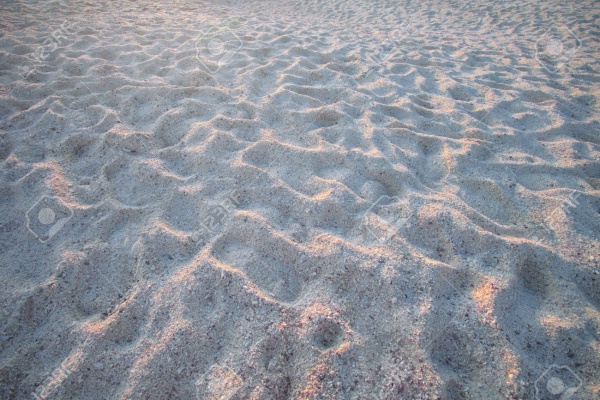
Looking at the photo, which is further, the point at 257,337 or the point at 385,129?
the point at 385,129

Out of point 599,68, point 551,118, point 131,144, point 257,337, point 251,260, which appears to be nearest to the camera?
point 257,337

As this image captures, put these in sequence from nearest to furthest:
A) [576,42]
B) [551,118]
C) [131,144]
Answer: [131,144], [551,118], [576,42]

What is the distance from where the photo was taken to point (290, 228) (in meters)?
1.96

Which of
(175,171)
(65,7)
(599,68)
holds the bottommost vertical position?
(599,68)

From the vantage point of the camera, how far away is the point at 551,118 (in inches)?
121

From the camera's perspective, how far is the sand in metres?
1.40

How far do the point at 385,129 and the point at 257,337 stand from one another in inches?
84.6

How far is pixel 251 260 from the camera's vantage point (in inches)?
70.0

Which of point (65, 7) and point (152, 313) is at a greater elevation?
point (65, 7)

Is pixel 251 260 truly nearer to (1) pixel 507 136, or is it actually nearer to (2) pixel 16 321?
(2) pixel 16 321

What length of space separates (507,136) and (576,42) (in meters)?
3.99

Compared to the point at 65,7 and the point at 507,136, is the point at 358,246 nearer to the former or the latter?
the point at 507,136

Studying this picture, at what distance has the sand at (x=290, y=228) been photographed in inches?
55.1

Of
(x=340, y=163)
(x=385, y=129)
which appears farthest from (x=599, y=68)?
(x=340, y=163)
